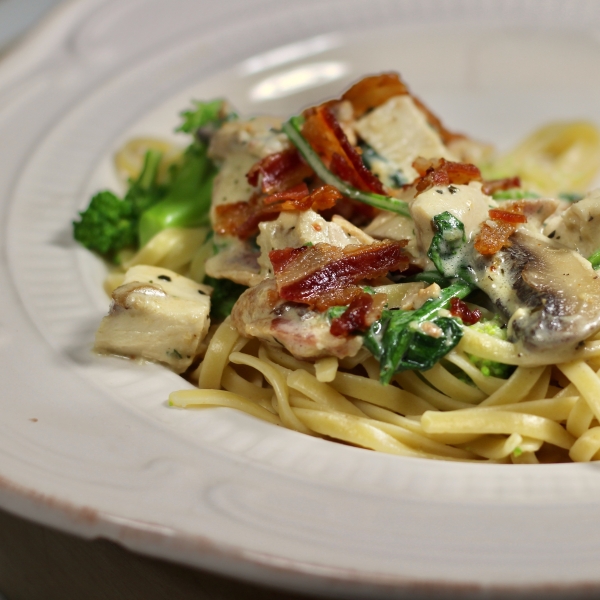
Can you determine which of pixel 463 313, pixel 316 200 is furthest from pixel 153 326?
pixel 463 313

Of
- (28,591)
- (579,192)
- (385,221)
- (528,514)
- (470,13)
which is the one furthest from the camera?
(470,13)

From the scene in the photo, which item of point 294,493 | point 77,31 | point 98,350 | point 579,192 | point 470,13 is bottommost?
point 579,192

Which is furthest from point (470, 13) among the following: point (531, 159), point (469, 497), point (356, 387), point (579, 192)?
point (469, 497)

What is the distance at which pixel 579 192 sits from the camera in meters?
6.20

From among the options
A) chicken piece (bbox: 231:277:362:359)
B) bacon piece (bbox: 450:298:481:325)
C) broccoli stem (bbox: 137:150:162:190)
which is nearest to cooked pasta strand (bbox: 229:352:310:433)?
chicken piece (bbox: 231:277:362:359)

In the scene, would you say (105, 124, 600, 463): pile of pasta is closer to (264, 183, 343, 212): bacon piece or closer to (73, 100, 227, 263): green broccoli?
(264, 183, 343, 212): bacon piece

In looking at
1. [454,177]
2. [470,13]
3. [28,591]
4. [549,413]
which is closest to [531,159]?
[470,13]

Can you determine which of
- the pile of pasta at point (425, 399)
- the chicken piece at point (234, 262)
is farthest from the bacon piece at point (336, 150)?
the pile of pasta at point (425, 399)

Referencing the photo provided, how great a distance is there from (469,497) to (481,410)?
728 millimetres

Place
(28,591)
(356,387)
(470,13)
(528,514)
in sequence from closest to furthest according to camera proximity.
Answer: (528,514) → (28,591) → (356,387) → (470,13)

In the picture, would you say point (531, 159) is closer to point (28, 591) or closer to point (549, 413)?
point (549, 413)

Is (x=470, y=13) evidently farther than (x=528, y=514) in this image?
Yes

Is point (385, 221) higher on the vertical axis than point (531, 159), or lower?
higher

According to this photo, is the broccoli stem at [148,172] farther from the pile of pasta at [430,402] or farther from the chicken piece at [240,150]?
the pile of pasta at [430,402]
